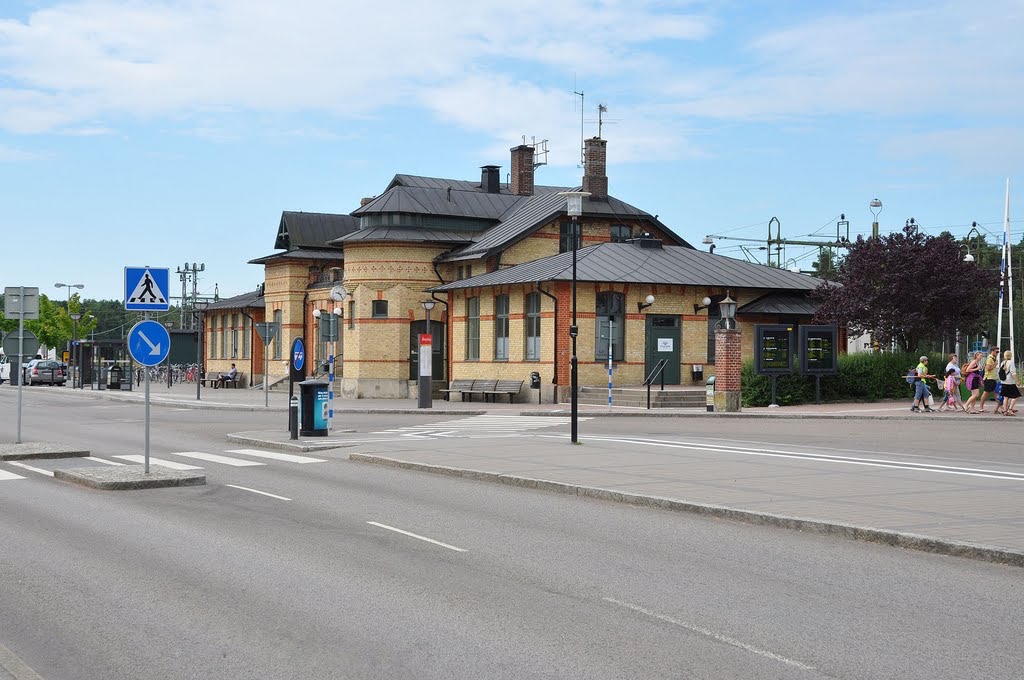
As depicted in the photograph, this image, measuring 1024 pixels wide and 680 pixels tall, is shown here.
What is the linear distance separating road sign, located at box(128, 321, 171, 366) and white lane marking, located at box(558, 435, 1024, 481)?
930 centimetres

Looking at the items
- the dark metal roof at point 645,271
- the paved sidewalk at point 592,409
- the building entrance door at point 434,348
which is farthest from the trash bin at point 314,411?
the building entrance door at point 434,348

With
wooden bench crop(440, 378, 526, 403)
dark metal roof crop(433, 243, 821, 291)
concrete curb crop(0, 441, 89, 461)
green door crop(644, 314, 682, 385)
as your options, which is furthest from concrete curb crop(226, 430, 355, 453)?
green door crop(644, 314, 682, 385)

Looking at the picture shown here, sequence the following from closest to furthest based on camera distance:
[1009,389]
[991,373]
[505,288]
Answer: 1. [1009,389]
2. [991,373]
3. [505,288]

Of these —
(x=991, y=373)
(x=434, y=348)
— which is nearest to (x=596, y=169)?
(x=434, y=348)

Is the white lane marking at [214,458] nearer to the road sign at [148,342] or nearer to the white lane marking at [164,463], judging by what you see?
the white lane marking at [164,463]

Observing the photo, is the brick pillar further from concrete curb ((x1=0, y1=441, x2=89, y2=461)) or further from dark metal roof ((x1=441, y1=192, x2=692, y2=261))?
concrete curb ((x1=0, y1=441, x2=89, y2=461))

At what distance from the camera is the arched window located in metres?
37.8

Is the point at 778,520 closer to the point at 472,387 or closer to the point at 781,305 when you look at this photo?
the point at 472,387

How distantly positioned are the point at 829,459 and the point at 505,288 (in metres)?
23.8

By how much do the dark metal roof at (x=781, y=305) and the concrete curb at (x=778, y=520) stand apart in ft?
85.4

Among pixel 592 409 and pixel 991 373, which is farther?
pixel 592 409

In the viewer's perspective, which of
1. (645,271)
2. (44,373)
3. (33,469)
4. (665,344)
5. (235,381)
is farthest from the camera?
(44,373)

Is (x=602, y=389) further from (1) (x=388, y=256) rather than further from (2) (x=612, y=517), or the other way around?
(2) (x=612, y=517)

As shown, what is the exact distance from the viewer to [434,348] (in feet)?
153
